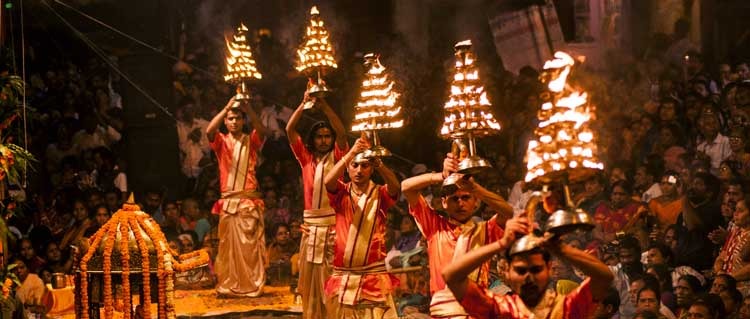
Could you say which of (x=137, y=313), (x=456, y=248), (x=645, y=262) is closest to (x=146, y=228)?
(x=137, y=313)

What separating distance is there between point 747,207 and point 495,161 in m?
→ 3.32

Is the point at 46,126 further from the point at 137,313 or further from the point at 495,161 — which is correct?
the point at 137,313

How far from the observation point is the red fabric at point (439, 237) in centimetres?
716

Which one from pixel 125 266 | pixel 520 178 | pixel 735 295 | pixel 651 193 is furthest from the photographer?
pixel 520 178

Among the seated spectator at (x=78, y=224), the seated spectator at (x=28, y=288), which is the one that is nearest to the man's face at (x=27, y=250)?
the seated spectator at (x=28, y=288)

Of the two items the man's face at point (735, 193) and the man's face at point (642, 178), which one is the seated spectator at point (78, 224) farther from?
the man's face at point (735, 193)

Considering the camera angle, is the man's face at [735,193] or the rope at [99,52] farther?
the rope at [99,52]

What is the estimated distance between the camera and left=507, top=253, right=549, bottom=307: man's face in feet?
18.2

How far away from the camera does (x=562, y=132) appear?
18.2ft

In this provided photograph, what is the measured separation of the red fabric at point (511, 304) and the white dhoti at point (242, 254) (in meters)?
6.52

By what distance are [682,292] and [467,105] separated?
4282mm

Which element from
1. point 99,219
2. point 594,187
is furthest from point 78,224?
point 594,187

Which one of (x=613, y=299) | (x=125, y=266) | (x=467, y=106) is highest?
(x=467, y=106)

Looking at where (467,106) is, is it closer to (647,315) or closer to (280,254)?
(647,315)
